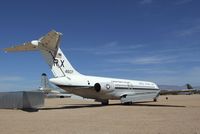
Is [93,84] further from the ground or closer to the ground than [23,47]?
closer to the ground

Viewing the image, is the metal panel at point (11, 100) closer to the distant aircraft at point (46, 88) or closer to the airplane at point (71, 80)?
the airplane at point (71, 80)

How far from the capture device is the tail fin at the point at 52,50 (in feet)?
98.4

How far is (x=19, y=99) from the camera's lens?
3186cm

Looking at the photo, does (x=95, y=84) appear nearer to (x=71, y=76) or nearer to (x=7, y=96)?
(x=71, y=76)

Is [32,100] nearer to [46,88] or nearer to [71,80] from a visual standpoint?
[71,80]

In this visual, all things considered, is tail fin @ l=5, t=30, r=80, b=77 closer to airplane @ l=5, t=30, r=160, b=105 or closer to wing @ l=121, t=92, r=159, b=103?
airplane @ l=5, t=30, r=160, b=105

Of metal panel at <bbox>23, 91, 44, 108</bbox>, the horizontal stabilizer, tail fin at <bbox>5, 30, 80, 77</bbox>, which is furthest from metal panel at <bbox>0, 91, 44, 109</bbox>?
the horizontal stabilizer

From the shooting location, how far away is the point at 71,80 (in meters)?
33.0

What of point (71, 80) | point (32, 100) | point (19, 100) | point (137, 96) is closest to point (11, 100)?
point (19, 100)

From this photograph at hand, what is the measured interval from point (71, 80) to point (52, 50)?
393cm

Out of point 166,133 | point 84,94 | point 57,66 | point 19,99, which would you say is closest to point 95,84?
point 84,94

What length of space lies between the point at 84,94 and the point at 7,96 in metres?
8.35

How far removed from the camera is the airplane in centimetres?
3030

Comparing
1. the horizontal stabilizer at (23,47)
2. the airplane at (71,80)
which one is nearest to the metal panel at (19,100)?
the airplane at (71,80)
